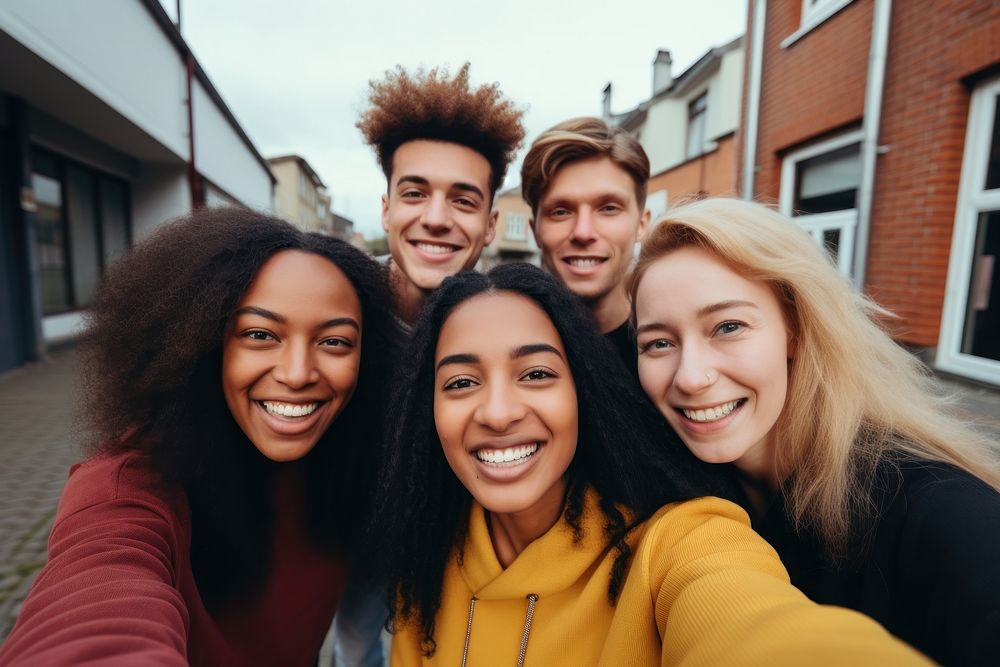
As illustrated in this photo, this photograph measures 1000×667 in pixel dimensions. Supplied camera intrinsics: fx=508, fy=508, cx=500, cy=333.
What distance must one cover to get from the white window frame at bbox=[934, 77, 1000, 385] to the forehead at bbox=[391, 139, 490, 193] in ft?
14.3

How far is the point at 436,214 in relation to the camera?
2334 millimetres

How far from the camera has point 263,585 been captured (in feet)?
5.27

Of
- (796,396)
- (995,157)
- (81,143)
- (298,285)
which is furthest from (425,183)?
(81,143)

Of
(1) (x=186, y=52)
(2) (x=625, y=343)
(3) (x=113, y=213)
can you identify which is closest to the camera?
(2) (x=625, y=343)

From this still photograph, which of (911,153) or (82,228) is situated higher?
(911,153)

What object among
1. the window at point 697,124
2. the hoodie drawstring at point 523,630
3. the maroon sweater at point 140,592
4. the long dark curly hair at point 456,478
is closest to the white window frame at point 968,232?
the long dark curly hair at point 456,478

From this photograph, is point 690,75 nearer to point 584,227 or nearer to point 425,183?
point 584,227

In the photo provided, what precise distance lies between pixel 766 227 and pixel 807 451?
664 mm

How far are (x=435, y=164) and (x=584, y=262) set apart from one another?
851 millimetres

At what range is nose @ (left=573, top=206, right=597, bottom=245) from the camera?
2.37m

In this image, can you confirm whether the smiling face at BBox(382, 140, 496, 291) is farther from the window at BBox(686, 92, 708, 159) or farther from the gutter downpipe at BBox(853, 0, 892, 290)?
the window at BBox(686, 92, 708, 159)

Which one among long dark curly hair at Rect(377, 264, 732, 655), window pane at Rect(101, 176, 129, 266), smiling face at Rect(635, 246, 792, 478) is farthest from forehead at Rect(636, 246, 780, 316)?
window pane at Rect(101, 176, 129, 266)

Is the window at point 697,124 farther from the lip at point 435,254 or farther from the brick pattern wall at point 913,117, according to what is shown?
the lip at point 435,254

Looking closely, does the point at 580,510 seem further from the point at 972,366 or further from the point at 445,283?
the point at 972,366
